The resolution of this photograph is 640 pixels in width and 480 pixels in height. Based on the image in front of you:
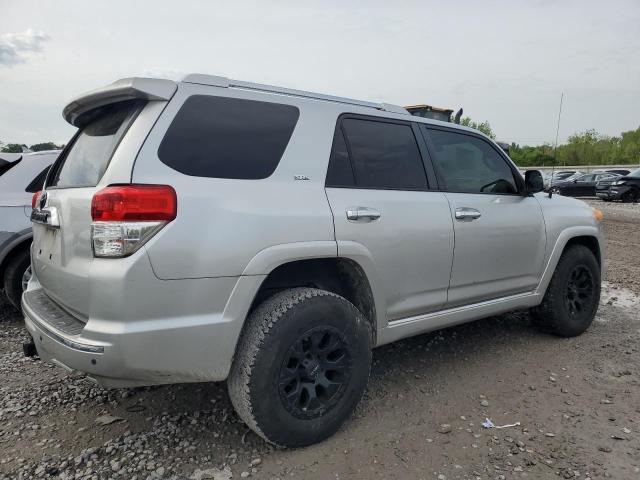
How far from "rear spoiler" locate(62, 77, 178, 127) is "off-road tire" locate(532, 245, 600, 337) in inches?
136

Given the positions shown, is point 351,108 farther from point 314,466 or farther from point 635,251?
point 635,251

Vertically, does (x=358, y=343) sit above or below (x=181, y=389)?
→ above

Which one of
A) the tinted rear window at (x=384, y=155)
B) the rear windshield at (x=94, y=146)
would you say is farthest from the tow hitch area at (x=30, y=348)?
the tinted rear window at (x=384, y=155)

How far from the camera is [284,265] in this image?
2646 mm

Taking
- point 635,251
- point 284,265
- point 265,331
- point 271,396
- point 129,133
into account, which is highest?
point 129,133

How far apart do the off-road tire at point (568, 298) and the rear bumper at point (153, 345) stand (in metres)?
2.96

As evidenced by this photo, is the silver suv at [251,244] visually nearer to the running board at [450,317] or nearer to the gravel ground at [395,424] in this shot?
the running board at [450,317]

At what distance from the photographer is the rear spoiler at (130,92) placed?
2.30 m

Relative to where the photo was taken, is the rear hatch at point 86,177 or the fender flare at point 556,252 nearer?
the rear hatch at point 86,177

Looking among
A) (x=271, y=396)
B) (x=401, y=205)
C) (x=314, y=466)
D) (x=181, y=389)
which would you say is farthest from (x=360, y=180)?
(x=181, y=389)

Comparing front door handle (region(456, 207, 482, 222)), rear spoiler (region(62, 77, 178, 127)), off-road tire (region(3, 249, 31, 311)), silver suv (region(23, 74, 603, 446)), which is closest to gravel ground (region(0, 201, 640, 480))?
silver suv (region(23, 74, 603, 446))

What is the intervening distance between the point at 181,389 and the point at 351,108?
2160mm

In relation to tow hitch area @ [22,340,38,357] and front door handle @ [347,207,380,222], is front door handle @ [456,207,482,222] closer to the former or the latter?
front door handle @ [347,207,380,222]

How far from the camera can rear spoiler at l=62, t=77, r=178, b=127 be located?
230cm
